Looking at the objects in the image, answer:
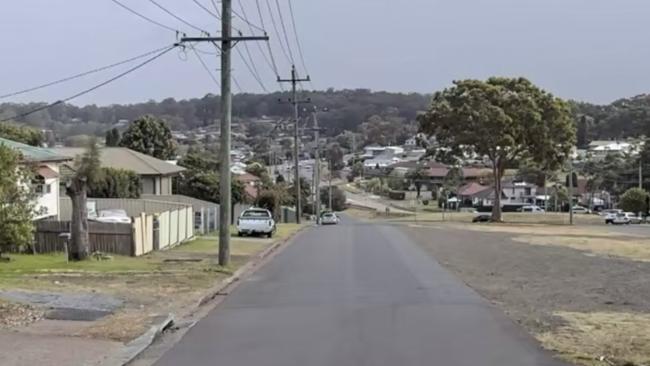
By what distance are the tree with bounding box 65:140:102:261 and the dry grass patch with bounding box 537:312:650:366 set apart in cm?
1636

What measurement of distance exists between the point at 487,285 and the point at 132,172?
42994mm

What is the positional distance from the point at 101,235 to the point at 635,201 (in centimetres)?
9060

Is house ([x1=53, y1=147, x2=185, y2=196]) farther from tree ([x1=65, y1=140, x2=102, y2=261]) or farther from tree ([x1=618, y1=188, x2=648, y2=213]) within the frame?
tree ([x1=618, y1=188, x2=648, y2=213])

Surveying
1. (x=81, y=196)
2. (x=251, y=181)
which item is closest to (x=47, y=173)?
(x=81, y=196)

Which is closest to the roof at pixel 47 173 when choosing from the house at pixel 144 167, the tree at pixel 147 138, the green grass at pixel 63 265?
the green grass at pixel 63 265

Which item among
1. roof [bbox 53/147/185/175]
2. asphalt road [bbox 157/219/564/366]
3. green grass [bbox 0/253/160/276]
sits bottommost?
asphalt road [bbox 157/219/564/366]

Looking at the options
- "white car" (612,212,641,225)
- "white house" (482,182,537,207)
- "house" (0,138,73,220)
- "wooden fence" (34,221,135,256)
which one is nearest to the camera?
"wooden fence" (34,221,135,256)

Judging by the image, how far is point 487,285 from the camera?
71.5 feet

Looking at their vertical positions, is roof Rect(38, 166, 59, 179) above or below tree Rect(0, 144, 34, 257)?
above

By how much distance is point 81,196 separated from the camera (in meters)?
28.2

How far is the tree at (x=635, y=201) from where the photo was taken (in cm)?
10875

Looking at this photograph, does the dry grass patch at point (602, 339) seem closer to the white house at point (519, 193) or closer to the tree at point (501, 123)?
the tree at point (501, 123)

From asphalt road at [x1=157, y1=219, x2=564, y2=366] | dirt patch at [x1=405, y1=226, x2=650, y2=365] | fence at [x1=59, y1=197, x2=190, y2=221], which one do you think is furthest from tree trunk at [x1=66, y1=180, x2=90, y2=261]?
fence at [x1=59, y1=197, x2=190, y2=221]

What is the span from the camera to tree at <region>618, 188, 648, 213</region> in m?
109
